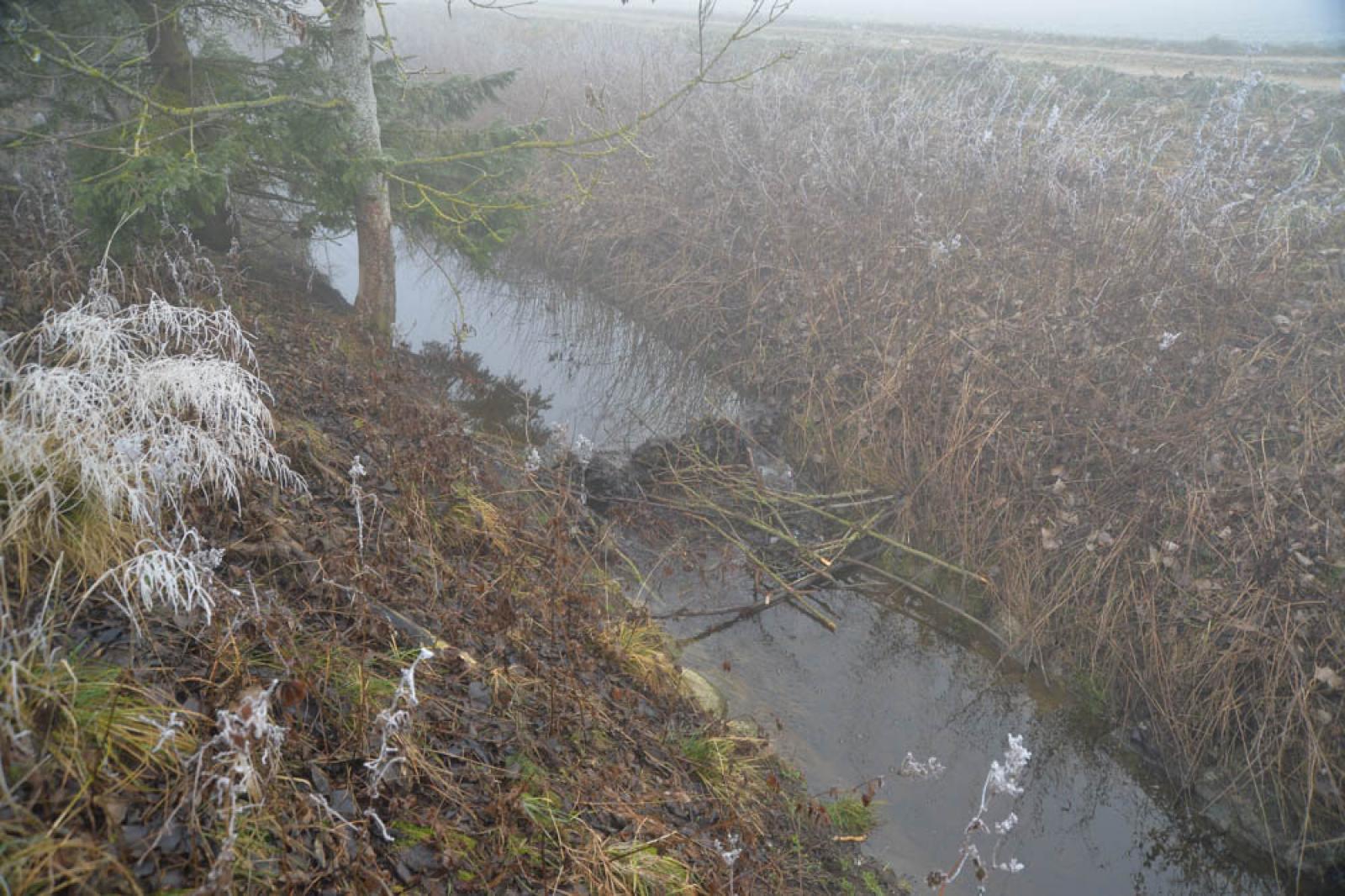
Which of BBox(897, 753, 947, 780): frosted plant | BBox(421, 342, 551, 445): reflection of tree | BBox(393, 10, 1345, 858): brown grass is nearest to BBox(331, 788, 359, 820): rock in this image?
BBox(897, 753, 947, 780): frosted plant

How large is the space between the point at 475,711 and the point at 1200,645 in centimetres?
486

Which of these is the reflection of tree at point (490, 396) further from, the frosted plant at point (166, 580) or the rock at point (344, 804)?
the rock at point (344, 804)

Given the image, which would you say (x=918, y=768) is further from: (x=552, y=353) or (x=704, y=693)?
(x=552, y=353)

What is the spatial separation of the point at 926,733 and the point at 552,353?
21.2 feet

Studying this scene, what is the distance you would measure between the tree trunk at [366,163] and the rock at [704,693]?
16.4 ft

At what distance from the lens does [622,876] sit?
283 cm

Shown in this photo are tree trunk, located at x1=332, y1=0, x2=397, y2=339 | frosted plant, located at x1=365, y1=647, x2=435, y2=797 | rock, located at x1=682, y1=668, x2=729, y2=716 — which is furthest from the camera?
tree trunk, located at x1=332, y1=0, x2=397, y2=339

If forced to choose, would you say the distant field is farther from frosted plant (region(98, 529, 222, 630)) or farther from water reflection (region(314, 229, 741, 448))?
frosted plant (region(98, 529, 222, 630))

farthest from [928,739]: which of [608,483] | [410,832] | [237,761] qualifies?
[237,761]

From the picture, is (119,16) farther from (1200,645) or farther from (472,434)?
(1200,645)

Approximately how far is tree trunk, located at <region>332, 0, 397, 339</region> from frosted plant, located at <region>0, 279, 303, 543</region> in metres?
3.42

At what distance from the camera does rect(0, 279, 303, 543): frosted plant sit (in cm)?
279

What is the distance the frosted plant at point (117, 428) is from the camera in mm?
2789

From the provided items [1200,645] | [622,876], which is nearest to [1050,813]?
[1200,645]
